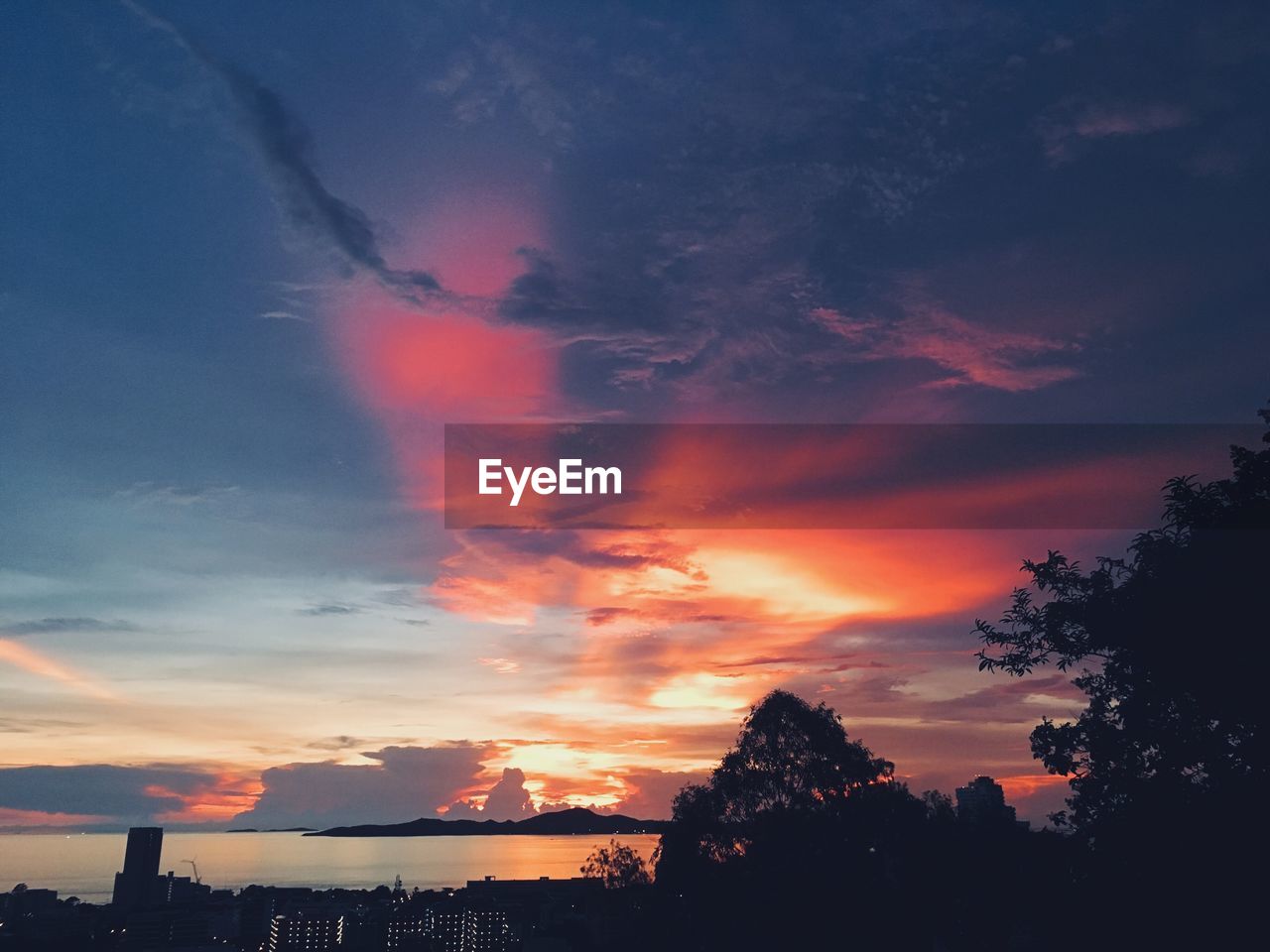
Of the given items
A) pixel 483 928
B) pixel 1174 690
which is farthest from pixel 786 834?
pixel 483 928

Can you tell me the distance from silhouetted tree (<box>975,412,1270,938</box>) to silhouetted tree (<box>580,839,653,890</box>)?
4380cm

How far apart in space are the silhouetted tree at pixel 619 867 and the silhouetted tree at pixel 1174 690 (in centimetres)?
4380

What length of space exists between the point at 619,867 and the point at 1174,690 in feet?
161

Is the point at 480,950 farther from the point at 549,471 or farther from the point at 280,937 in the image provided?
the point at 549,471

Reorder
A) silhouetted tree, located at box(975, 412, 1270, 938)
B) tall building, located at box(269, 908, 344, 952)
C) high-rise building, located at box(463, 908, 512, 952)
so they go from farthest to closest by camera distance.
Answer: high-rise building, located at box(463, 908, 512, 952) < tall building, located at box(269, 908, 344, 952) < silhouetted tree, located at box(975, 412, 1270, 938)

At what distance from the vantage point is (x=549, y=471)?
27.2 m

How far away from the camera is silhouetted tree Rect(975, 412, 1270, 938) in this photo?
15.6 metres

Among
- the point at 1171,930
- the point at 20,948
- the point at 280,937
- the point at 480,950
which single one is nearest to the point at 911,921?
the point at 1171,930

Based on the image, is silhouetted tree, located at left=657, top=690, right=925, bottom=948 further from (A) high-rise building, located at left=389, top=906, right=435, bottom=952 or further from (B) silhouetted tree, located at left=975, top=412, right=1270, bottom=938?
(A) high-rise building, located at left=389, top=906, right=435, bottom=952

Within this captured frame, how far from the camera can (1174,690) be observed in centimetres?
1698

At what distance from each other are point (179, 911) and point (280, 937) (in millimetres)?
29553

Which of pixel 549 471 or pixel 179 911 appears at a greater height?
pixel 549 471

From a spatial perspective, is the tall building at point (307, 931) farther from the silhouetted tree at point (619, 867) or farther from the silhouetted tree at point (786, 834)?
the silhouetted tree at point (786, 834)

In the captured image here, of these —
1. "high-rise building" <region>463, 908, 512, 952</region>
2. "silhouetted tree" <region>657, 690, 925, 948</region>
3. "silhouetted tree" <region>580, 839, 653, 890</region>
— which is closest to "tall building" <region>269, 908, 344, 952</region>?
"high-rise building" <region>463, 908, 512, 952</region>
